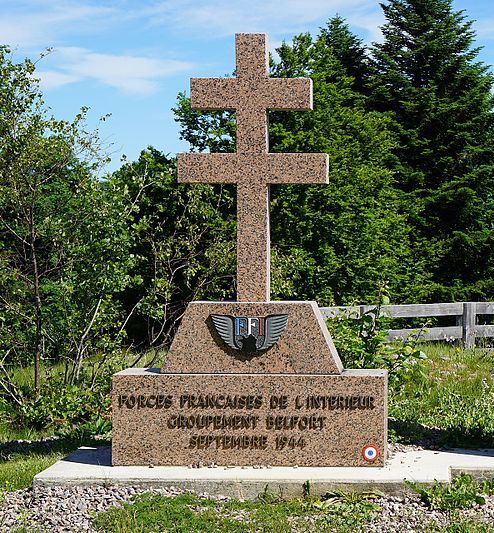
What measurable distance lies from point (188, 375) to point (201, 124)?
1445 centimetres

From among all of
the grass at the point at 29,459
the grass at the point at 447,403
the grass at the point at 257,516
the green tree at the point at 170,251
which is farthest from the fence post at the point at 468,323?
the grass at the point at 257,516

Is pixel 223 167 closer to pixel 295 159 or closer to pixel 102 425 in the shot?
pixel 295 159

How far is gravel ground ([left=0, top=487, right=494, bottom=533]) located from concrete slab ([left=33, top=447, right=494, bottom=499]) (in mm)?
100

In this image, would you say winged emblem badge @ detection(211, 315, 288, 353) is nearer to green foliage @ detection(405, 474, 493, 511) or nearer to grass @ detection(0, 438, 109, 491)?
green foliage @ detection(405, 474, 493, 511)

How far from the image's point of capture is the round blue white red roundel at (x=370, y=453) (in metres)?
7.75

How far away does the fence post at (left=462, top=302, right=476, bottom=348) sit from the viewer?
1650cm

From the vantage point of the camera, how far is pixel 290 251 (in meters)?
20.2

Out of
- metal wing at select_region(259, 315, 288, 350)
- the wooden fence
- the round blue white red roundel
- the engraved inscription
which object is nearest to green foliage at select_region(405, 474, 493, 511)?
the round blue white red roundel

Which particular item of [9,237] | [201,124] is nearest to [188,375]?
[9,237]

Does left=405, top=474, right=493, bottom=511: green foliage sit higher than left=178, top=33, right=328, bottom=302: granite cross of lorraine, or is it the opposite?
left=178, top=33, right=328, bottom=302: granite cross of lorraine

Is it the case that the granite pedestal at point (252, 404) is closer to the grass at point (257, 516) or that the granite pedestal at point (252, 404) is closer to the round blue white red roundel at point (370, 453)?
→ the round blue white red roundel at point (370, 453)

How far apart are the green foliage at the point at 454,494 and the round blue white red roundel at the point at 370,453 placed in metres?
0.58

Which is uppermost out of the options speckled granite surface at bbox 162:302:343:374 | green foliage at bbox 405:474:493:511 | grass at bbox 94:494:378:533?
speckled granite surface at bbox 162:302:343:374

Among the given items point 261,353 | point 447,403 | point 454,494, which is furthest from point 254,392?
point 447,403
